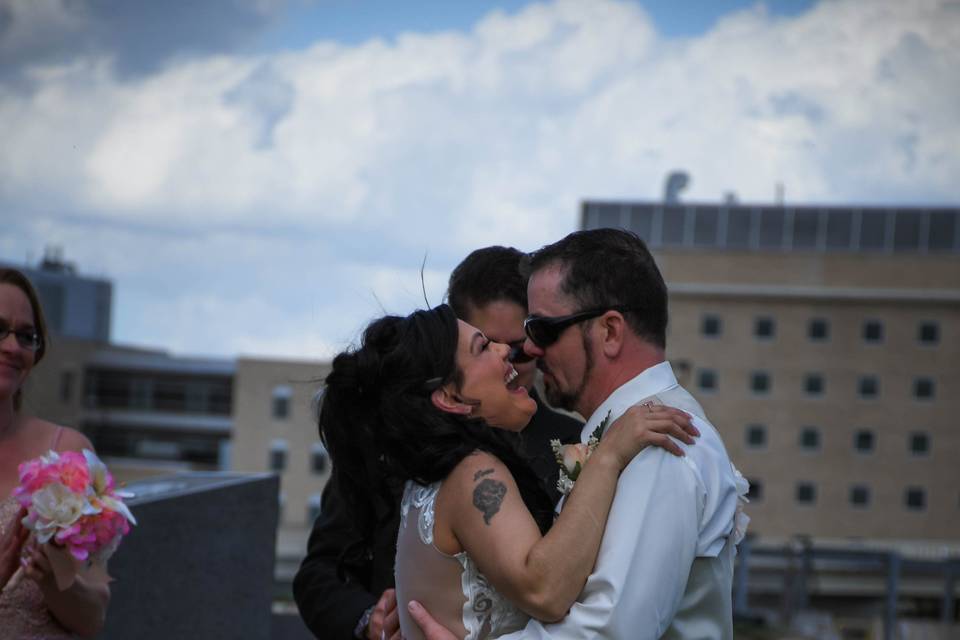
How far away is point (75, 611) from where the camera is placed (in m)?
4.45

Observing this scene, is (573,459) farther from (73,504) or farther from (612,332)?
(73,504)

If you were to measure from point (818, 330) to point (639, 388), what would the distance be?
70.8 m

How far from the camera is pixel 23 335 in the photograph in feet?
15.5

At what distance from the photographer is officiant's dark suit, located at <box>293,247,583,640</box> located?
3.91 meters

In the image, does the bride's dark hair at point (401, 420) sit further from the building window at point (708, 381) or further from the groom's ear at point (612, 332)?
the building window at point (708, 381)

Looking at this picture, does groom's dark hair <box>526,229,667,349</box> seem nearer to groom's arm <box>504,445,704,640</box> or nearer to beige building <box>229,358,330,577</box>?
groom's arm <box>504,445,704,640</box>

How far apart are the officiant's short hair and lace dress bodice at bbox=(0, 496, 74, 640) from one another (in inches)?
64.6

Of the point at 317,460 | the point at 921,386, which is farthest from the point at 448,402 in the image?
the point at 317,460

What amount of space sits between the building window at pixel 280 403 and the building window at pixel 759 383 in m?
27.0

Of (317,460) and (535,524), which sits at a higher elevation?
(535,524)

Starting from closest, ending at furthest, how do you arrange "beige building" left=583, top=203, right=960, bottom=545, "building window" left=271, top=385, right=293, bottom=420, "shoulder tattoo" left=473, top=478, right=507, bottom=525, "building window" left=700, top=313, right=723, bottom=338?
"shoulder tattoo" left=473, top=478, right=507, bottom=525
"beige building" left=583, top=203, right=960, bottom=545
"building window" left=700, top=313, right=723, bottom=338
"building window" left=271, top=385, right=293, bottom=420

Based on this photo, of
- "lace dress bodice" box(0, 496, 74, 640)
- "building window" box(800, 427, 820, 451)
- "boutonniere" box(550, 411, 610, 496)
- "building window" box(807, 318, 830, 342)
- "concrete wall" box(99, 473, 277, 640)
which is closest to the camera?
"boutonniere" box(550, 411, 610, 496)

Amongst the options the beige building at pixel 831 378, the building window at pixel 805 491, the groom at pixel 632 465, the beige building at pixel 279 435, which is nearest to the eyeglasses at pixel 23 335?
the groom at pixel 632 465

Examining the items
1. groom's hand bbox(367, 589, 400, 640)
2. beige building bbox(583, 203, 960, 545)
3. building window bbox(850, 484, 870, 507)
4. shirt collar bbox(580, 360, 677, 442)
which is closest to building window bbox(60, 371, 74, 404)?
beige building bbox(583, 203, 960, 545)
